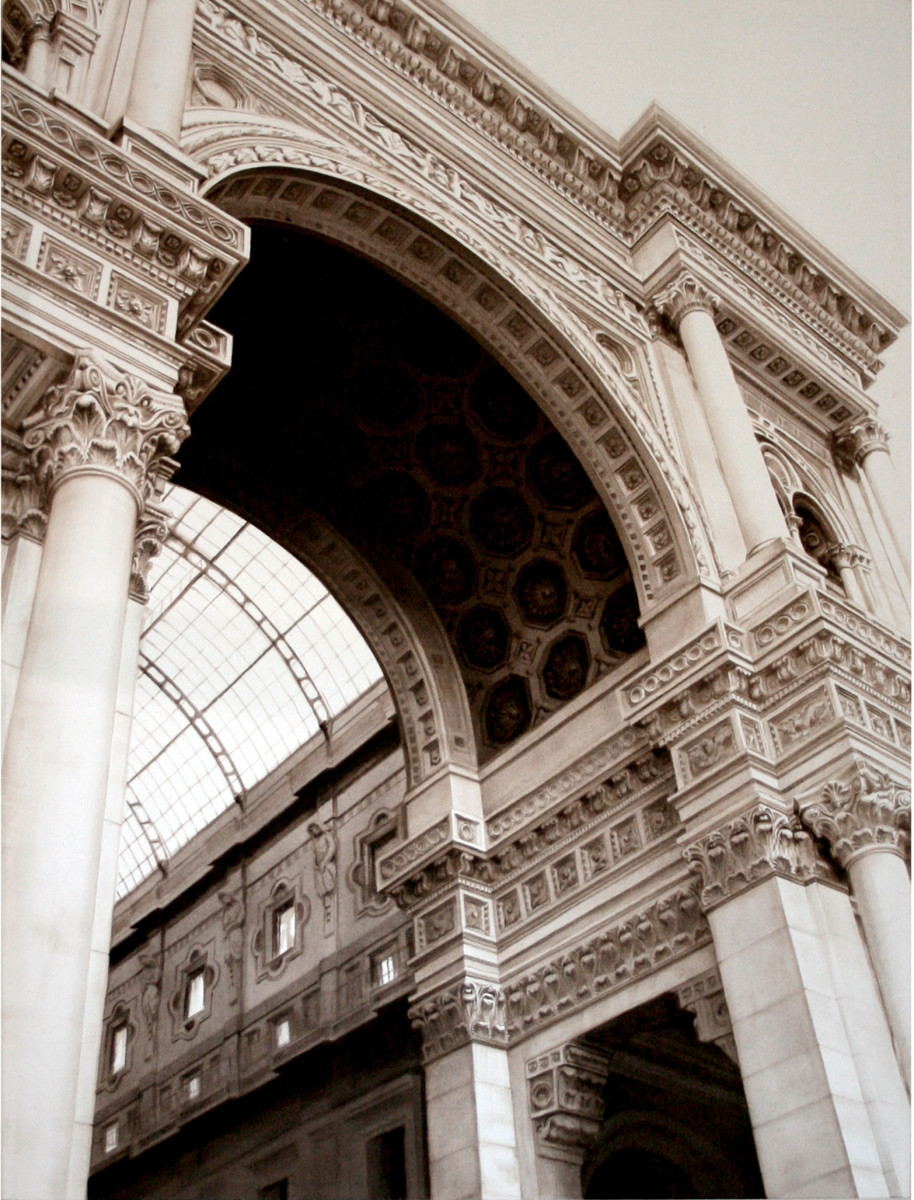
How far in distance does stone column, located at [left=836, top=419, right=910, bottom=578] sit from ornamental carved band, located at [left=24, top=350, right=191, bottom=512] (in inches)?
440

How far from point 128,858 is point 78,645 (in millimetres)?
22576

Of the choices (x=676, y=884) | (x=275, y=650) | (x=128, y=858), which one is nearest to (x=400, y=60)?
(x=676, y=884)

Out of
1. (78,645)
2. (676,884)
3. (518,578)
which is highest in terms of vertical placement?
(518,578)

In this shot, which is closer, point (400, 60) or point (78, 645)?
point (78, 645)

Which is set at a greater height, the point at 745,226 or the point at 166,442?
the point at 745,226

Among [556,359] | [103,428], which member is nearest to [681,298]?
[556,359]

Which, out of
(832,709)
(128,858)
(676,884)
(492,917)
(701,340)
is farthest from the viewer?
(128,858)

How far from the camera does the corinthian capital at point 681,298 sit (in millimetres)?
14398

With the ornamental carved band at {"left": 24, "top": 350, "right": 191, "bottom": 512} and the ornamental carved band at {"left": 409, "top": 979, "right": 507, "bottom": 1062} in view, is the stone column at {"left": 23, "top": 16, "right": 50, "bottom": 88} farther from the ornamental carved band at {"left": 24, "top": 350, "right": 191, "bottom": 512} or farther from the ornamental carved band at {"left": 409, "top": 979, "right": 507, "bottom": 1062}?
the ornamental carved band at {"left": 409, "top": 979, "right": 507, "bottom": 1062}

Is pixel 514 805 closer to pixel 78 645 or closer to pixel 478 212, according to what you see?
pixel 478 212

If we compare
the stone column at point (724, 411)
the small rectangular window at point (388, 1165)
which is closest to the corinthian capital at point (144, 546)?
the stone column at point (724, 411)

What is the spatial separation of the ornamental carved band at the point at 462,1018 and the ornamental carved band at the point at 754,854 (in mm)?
3167

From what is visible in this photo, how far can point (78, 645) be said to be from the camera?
240 inches

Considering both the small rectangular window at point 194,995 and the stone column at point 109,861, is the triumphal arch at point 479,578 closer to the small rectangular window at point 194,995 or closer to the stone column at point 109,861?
the stone column at point 109,861
